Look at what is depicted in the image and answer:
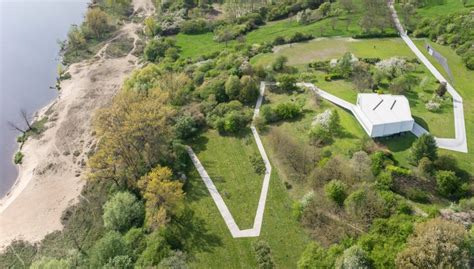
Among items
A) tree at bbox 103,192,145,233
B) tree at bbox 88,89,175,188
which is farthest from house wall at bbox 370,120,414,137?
tree at bbox 103,192,145,233

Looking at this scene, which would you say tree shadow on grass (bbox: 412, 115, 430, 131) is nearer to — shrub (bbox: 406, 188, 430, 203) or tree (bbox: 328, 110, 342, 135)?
tree (bbox: 328, 110, 342, 135)

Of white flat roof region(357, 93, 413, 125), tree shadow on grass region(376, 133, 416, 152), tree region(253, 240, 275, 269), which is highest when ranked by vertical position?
white flat roof region(357, 93, 413, 125)

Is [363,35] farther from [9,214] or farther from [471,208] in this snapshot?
[9,214]

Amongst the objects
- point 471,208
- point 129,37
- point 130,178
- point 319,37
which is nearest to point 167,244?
point 130,178

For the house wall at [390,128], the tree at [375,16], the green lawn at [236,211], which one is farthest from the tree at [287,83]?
the tree at [375,16]

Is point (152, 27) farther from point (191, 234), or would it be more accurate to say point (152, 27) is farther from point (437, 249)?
point (437, 249)

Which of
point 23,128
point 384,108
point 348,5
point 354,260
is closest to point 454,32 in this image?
point 348,5
